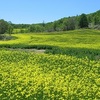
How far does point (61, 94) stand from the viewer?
13414mm

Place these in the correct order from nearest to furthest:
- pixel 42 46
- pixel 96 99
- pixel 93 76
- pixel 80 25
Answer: pixel 96 99
pixel 93 76
pixel 42 46
pixel 80 25

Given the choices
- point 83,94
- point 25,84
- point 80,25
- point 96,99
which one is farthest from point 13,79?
point 80,25

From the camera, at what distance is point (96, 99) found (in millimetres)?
12320

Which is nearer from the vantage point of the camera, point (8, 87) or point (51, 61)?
point (8, 87)

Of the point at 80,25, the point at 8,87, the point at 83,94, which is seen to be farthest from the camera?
the point at 80,25

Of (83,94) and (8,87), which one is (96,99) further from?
(8,87)

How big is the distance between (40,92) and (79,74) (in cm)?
643

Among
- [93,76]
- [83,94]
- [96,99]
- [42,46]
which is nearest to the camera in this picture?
[96,99]

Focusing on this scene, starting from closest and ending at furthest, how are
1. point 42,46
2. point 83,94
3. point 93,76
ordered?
point 83,94
point 93,76
point 42,46

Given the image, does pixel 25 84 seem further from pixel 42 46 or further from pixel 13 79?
pixel 42 46

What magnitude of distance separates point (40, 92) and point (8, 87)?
5.81 ft

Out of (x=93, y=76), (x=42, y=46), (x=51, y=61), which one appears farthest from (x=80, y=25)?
(x=93, y=76)

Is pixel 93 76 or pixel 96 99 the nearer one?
pixel 96 99

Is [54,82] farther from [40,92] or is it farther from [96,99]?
[96,99]
